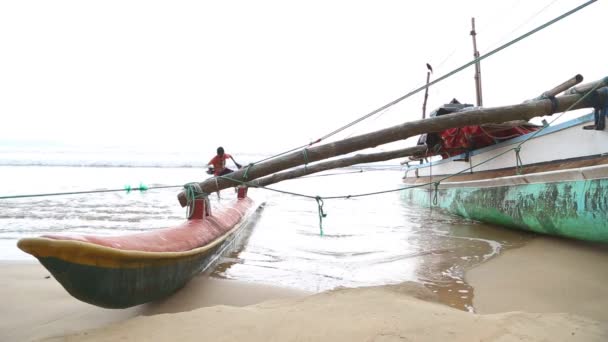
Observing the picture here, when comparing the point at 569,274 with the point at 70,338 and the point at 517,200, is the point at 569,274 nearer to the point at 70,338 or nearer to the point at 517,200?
the point at 517,200

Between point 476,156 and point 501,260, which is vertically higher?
point 476,156

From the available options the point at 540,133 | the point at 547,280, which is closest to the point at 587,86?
the point at 540,133

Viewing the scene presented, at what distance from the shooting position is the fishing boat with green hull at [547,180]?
13.6ft

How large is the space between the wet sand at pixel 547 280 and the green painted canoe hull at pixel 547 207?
30 centimetres

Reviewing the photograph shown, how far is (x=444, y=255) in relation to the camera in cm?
496

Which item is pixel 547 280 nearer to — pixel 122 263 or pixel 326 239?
pixel 326 239

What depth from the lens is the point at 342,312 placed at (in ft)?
8.18

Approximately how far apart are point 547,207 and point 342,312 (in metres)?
3.98

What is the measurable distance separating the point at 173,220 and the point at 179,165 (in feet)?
101

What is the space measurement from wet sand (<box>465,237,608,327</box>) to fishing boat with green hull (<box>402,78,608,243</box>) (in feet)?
1.21

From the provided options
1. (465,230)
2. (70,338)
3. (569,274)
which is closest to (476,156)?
(465,230)

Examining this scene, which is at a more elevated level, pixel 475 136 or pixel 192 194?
pixel 475 136

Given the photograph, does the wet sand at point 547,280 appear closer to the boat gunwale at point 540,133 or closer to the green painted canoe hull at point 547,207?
the green painted canoe hull at point 547,207

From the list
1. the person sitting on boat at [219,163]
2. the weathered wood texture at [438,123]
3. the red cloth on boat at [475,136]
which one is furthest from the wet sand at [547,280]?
the person sitting on boat at [219,163]
